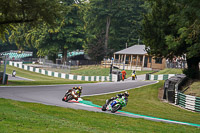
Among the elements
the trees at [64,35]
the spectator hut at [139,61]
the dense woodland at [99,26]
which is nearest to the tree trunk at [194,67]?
the dense woodland at [99,26]

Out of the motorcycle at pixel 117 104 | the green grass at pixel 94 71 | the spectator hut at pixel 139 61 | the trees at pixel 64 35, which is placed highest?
the trees at pixel 64 35

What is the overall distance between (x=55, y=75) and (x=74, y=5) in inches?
823

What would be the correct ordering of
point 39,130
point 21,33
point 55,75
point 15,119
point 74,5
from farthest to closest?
point 21,33, point 74,5, point 55,75, point 15,119, point 39,130

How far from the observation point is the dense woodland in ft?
81.0

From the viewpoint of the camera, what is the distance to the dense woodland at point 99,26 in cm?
2469

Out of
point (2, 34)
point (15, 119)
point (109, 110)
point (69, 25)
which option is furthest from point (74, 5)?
point (15, 119)

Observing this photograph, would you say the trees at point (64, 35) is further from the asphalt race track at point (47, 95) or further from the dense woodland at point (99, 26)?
the asphalt race track at point (47, 95)

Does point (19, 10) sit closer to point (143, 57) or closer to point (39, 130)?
point (39, 130)

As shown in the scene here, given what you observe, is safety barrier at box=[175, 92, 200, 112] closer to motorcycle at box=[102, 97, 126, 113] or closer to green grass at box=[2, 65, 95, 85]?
motorcycle at box=[102, 97, 126, 113]

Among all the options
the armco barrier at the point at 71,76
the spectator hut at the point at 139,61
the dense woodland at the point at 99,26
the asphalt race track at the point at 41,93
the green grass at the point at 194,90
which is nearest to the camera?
the asphalt race track at the point at 41,93

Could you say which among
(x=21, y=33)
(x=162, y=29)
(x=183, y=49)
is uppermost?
(x=21, y=33)

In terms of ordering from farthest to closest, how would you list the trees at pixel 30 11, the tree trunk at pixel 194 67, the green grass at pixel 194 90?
the tree trunk at pixel 194 67, the trees at pixel 30 11, the green grass at pixel 194 90

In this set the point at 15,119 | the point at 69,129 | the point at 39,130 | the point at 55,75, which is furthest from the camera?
the point at 55,75

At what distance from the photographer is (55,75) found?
52812 millimetres
